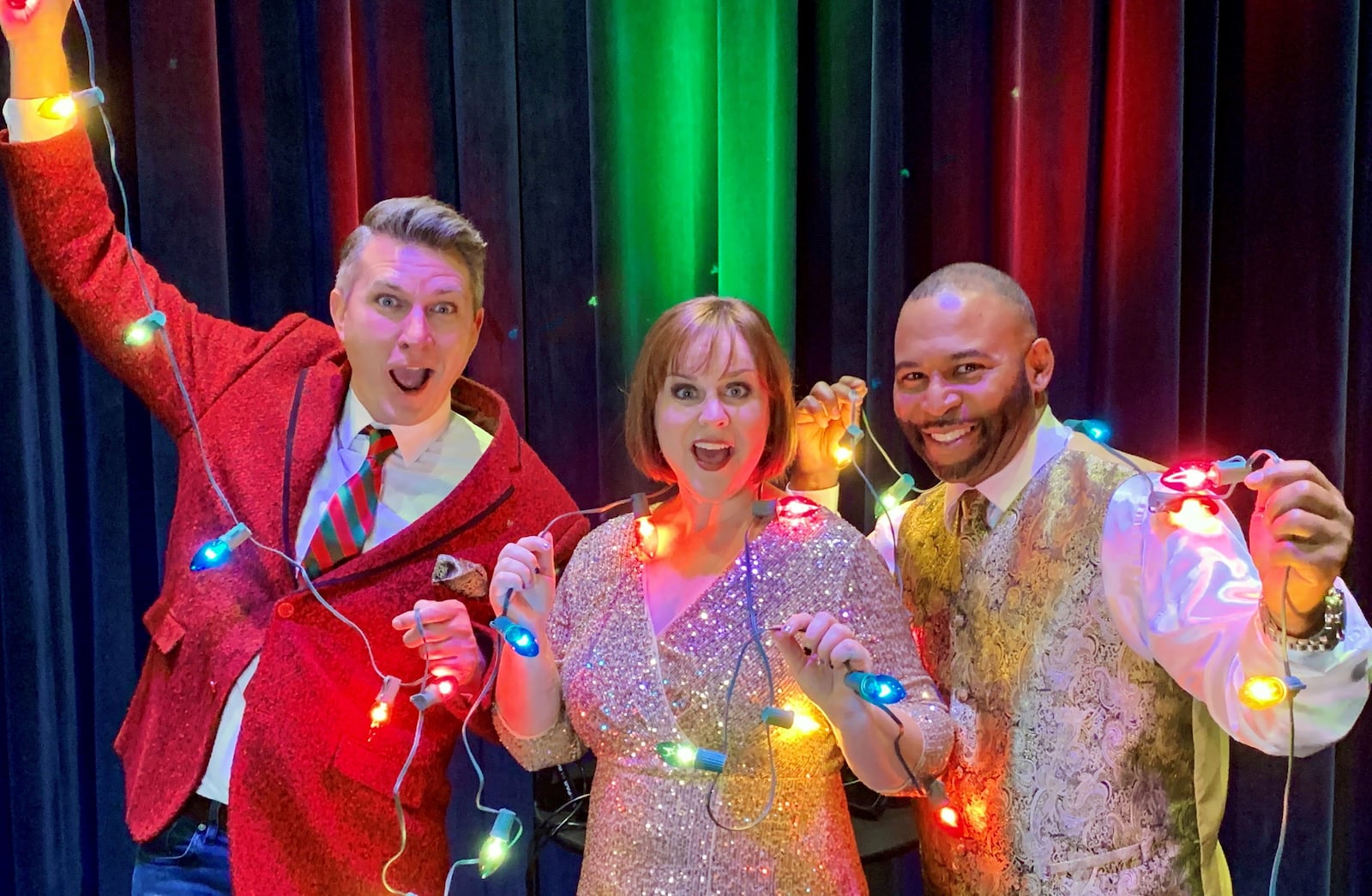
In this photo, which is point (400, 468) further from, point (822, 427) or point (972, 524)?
point (972, 524)

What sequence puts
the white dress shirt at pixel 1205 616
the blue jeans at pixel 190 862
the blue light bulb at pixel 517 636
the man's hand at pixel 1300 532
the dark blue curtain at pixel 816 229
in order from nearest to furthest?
the man's hand at pixel 1300 532, the white dress shirt at pixel 1205 616, the blue light bulb at pixel 517 636, the blue jeans at pixel 190 862, the dark blue curtain at pixel 816 229

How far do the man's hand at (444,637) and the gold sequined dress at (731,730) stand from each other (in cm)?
15

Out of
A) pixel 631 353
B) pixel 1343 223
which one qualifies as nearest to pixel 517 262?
pixel 631 353

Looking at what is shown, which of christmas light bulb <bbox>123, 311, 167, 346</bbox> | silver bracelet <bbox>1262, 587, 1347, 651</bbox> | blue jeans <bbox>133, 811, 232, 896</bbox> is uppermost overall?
christmas light bulb <bbox>123, 311, 167, 346</bbox>

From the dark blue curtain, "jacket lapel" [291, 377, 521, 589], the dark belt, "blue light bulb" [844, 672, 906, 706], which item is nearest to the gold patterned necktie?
"blue light bulb" [844, 672, 906, 706]

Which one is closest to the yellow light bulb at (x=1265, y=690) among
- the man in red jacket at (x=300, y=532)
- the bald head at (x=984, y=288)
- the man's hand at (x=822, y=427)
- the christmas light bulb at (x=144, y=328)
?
the bald head at (x=984, y=288)

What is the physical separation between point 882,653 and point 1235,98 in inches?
57.8

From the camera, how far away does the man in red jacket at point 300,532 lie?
1.60 meters

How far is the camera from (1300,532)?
1163 mm

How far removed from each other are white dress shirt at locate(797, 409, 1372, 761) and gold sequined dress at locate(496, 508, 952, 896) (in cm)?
31

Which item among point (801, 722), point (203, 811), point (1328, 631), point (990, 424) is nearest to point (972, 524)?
point (990, 424)

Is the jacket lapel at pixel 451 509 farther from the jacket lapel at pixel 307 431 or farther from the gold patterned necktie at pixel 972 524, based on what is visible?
the gold patterned necktie at pixel 972 524

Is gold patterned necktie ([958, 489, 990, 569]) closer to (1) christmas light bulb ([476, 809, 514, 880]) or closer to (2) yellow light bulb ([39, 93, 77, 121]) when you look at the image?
(1) christmas light bulb ([476, 809, 514, 880])

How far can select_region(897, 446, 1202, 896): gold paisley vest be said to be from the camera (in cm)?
151
